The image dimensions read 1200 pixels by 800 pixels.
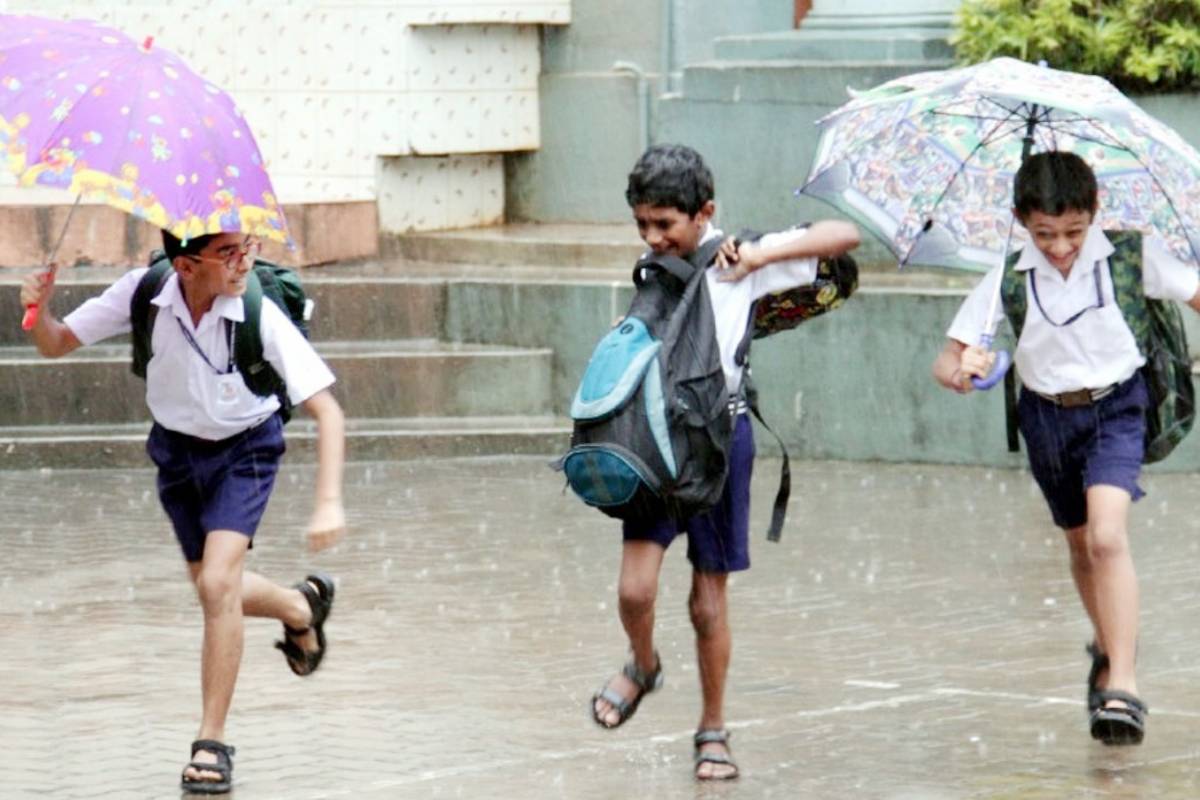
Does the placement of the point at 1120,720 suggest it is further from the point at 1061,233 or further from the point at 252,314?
the point at 252,314

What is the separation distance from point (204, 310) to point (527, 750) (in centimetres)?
145

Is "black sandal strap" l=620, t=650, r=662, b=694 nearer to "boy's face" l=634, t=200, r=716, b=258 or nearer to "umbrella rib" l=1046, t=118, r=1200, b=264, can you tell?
"boy's face" l=634, t=200, r=716, b=258

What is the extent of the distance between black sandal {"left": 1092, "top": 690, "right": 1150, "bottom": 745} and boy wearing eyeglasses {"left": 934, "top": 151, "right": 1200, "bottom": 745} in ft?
0.61

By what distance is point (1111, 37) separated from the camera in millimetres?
12734

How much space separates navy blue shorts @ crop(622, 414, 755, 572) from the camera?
6715 millimetres

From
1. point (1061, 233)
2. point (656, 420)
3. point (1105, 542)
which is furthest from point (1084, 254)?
point (656, 420)

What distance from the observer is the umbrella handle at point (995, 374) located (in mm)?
6848

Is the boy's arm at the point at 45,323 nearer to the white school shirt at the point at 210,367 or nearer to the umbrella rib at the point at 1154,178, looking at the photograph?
the white school shirt at the point at 210,367

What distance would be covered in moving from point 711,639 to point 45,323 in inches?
74.8

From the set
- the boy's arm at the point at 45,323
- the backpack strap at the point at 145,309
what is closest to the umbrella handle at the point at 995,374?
the backpack strap at the point at 145,309

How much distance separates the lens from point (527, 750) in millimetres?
7031

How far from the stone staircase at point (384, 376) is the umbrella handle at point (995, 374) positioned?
21.1 feet

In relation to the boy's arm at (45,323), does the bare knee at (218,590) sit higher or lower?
lower

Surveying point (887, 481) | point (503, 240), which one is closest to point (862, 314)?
point (887, 481)
